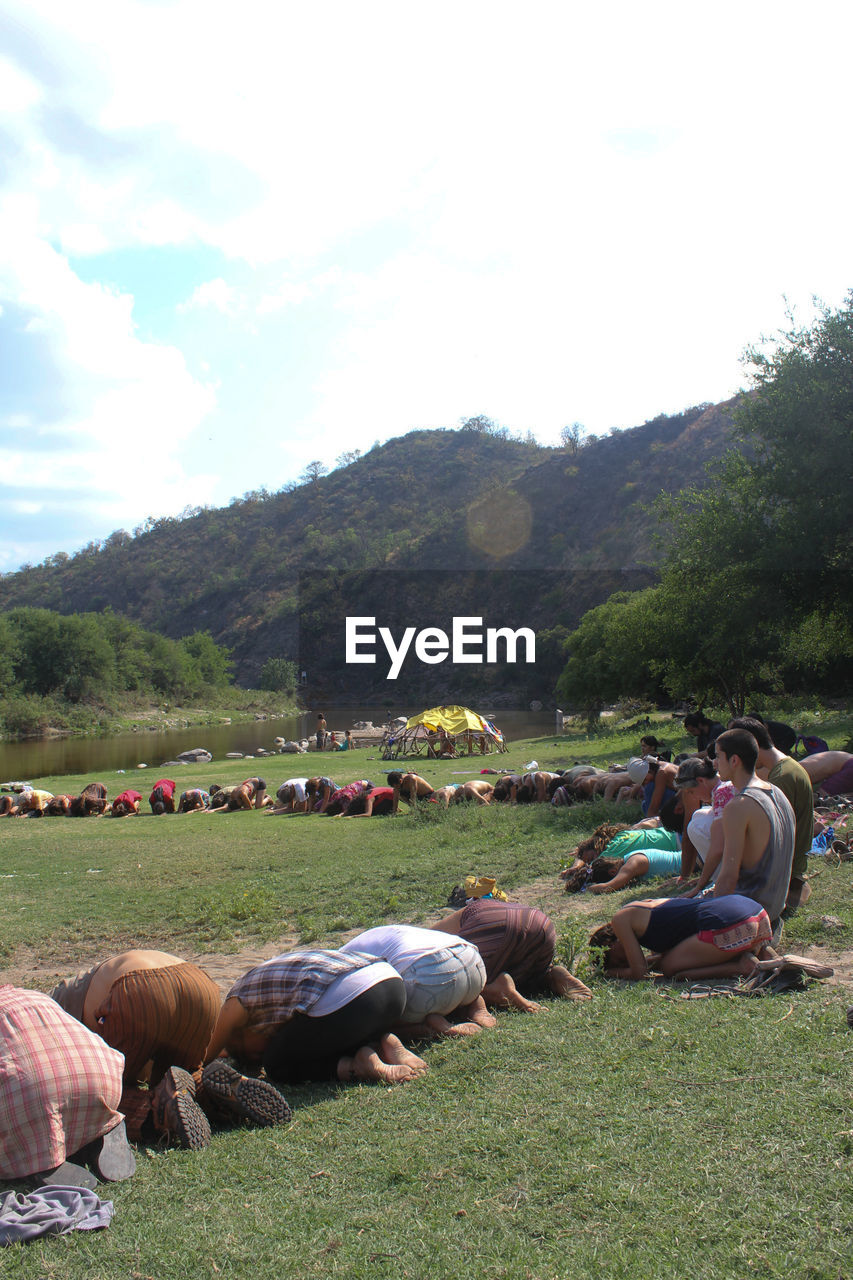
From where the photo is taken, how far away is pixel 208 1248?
286cm

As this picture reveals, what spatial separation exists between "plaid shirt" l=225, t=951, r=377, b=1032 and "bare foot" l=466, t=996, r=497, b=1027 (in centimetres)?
79

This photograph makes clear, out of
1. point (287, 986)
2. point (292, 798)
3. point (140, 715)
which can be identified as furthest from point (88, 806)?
point (140, 715)

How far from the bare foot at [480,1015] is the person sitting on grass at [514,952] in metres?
0.19

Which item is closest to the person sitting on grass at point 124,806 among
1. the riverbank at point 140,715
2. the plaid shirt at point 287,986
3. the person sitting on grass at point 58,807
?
the person sitting on grass at point 58,807

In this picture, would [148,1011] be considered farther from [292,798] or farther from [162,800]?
[162,800]

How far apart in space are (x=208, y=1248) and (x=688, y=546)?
875 inches

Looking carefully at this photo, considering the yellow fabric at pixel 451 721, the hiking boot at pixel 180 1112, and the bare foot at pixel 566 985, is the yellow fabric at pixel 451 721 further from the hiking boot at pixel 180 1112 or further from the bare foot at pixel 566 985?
the hiking boot at pixel 180 1112

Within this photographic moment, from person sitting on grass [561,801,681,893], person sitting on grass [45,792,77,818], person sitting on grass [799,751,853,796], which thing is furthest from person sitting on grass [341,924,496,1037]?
person sitting on grass [45,792,77,818]

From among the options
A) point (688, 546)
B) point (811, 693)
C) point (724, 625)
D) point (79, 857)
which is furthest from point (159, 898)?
point (811, 693)

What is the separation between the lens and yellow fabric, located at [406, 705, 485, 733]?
3117 centimetres

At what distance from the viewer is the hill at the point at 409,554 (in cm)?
9112

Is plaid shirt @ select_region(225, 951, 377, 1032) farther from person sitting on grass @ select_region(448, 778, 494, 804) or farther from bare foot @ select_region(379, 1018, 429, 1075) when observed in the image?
person sitting on grass @ select_region(448, 778, 494, 804)

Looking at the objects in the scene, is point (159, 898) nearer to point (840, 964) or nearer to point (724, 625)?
point (840, 964)

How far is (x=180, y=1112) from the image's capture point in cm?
371
